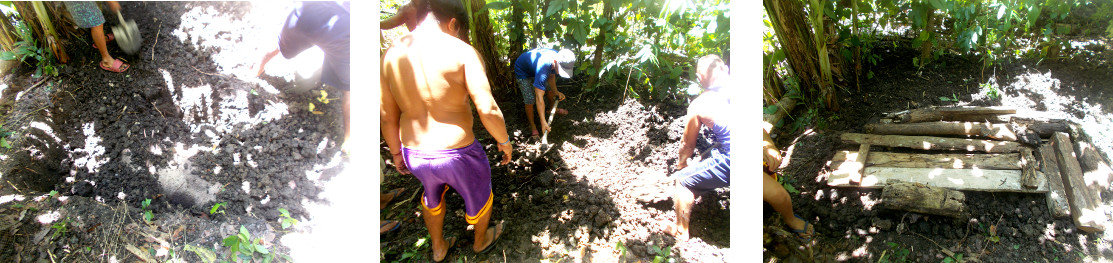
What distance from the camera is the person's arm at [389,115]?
58.7 inches

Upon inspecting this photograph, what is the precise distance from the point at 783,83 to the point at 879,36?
2.98ft

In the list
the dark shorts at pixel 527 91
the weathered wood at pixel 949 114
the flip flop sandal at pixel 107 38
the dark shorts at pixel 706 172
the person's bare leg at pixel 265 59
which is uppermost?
the flip flop sandal at pixel 107 38

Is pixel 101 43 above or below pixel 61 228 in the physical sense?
above

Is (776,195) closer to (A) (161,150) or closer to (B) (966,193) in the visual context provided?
(B) (966,193)

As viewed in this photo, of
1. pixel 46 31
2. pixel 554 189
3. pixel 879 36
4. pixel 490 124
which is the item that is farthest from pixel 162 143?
pixel 879 36

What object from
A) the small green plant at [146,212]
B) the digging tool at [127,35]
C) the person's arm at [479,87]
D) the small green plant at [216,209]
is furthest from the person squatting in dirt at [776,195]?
the digging tool at [127,35]

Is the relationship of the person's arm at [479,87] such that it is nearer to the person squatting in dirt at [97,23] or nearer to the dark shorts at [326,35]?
the dark shorts at [326,35]

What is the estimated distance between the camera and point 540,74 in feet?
5.05

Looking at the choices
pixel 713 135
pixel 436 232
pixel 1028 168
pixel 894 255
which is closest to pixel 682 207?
pixel 713 135

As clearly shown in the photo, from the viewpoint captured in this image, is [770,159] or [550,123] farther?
[770,159]

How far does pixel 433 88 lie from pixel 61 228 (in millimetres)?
1602

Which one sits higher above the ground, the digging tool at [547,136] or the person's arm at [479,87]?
the person's arm at [479,87]

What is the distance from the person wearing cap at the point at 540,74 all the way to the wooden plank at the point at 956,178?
57.1 inches

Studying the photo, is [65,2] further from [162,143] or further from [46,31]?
[162,143]
